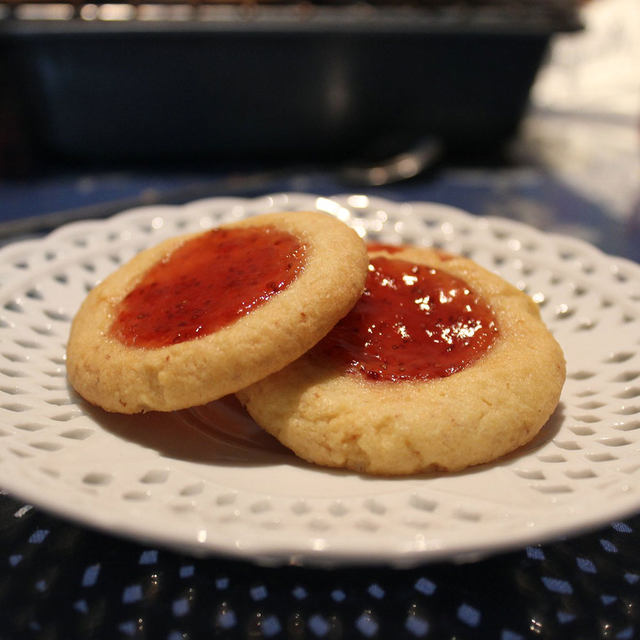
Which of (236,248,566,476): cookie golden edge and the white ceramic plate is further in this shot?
(236,248,566,476): cookie golden edge

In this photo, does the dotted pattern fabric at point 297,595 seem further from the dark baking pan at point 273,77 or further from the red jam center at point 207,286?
the dark baking pan at point 273,77

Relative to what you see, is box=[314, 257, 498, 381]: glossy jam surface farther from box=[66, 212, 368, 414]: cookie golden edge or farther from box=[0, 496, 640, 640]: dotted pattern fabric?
box=[0, 496, 640, 640]: dotted pattern fabric

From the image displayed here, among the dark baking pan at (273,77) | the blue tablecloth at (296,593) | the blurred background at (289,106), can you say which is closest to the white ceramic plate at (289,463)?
the blue tablecloth at (296,593)

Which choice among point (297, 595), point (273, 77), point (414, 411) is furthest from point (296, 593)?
point (273, 77)

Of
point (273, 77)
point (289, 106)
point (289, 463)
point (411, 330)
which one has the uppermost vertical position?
point (411, 330)

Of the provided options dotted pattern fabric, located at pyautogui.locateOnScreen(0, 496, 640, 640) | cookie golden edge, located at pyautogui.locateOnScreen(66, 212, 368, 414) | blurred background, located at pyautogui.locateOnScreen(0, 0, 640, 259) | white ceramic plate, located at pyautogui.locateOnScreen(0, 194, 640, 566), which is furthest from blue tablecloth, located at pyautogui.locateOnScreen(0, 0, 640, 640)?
blurred background, located at pyautogui.locateOnScreen(0, 0, 640, 259)

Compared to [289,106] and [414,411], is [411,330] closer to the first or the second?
[414,411]

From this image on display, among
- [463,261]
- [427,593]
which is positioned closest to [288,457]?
[427,593]

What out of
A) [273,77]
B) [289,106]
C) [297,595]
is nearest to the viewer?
[297,595]
